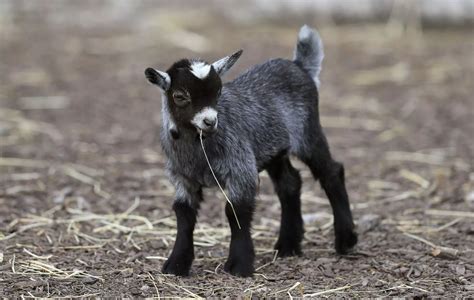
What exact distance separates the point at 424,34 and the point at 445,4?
59 cm

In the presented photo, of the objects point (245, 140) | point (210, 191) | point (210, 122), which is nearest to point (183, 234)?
point (245, 140)

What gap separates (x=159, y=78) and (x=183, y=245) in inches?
43.0

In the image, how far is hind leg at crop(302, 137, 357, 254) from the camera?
6.15 metres

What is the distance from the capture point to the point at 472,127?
980cm

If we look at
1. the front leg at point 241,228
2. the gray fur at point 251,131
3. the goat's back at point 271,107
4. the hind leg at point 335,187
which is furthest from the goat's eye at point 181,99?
the hind leg at point 335,187

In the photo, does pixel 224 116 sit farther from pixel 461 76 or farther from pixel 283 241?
→ pixel 461 76

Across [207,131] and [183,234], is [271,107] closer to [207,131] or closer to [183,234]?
[207,131]

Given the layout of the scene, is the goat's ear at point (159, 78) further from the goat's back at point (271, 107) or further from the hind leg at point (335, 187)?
the hind leg at point (335, 187)

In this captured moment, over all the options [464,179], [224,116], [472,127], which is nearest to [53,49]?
[472,127]

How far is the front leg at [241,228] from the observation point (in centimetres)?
548

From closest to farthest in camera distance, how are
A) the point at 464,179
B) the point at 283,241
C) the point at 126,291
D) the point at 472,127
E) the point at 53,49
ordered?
1. the point at 126,291
2. the point at 283,241
3. the point at 464,179
4. the point at 472,127
5. the point at 53,49

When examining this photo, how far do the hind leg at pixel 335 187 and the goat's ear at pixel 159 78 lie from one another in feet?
4.37

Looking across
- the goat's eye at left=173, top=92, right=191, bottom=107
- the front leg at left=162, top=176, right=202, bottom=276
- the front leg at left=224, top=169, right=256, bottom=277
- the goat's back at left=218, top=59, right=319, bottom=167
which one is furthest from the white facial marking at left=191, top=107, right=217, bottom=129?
the front leg at left=162, top=176, right=202, bottom=276

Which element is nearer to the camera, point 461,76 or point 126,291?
point 126,291
